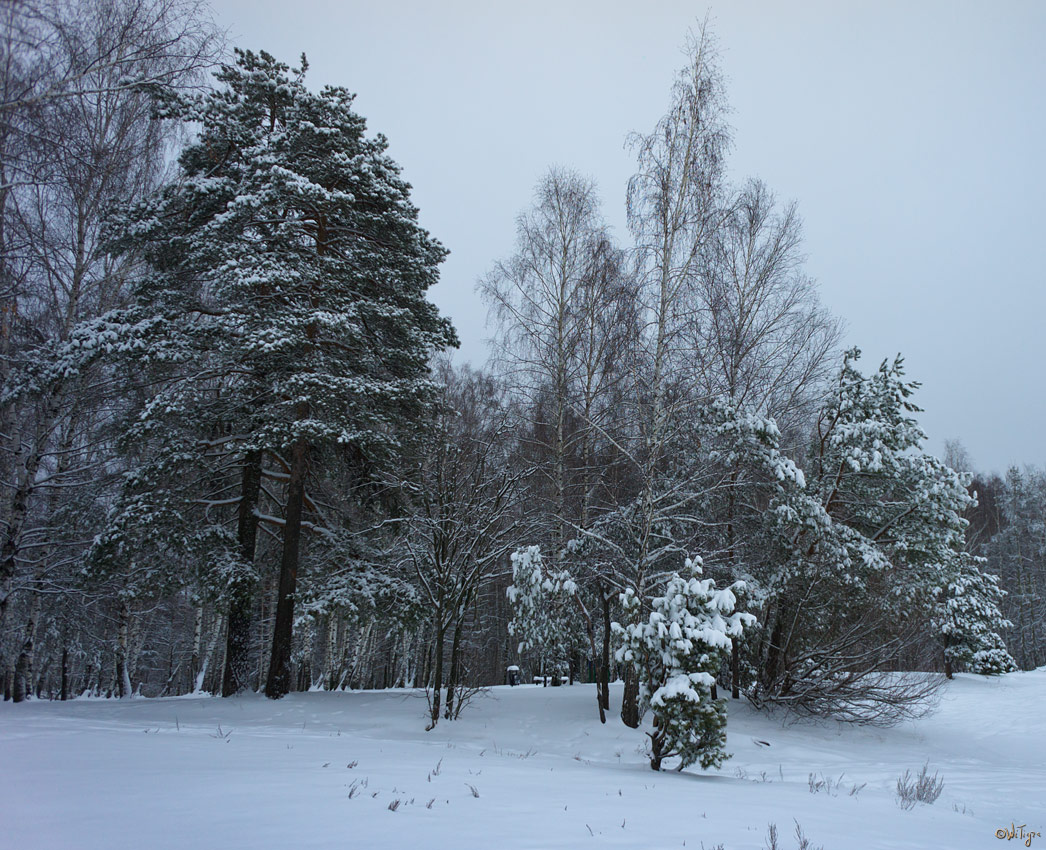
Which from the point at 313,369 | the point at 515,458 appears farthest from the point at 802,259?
the point at 313,369

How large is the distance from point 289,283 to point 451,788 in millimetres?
9659

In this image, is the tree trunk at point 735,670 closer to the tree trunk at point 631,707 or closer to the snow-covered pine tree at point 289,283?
the tree trunk at point 631,707

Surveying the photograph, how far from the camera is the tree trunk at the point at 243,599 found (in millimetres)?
11320

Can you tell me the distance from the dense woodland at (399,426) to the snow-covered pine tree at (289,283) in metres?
0.06

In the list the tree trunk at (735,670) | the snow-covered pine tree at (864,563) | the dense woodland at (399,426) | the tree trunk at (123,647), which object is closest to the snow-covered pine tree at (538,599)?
the dense woodland at (399,426)

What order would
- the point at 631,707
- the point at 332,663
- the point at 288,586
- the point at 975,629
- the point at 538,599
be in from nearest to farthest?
the point at 538,599
the point at 631,707
the point at 288,586
the point at 332,663
the point at 975,629

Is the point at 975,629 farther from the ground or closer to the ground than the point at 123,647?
farther from the ground

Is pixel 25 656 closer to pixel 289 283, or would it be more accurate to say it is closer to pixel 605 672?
pixel 289 283

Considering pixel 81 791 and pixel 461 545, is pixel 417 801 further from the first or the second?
pixel 461 545

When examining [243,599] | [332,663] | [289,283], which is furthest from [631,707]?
[332,663]

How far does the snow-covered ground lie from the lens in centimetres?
323

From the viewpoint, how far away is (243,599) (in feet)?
37.0

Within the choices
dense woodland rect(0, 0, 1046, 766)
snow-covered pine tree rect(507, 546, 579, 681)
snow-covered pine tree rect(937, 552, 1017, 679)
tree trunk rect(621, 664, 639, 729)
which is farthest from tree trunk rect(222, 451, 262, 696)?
snow-covered pine tree rect(937, 552, 1017, 679)

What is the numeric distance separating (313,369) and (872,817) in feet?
34.5
